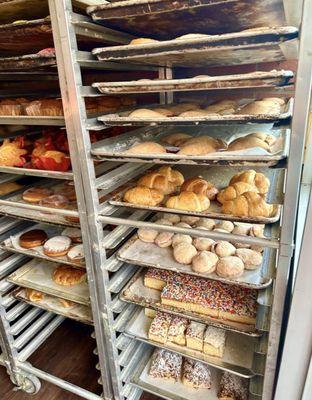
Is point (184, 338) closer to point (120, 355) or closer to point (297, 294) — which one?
point (120, 355)

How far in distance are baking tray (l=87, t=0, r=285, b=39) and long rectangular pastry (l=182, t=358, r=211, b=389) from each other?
5.00 feet

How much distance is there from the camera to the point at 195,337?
4.26 feet

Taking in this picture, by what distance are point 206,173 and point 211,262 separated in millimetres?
570

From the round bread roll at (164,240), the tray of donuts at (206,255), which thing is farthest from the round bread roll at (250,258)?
the round bread roll at (164,240)

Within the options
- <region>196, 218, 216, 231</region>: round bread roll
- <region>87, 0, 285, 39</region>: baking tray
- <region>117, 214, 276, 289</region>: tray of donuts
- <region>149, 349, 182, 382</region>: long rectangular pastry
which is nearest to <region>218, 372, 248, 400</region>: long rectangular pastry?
<region>149, 349, 182, 382</region>: long rectangular pastry

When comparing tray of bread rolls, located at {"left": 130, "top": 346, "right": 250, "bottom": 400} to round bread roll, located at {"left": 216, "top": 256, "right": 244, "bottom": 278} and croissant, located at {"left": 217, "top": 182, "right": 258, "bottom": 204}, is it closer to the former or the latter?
round bread roll, located at {"left": 216, "top": 256, "right": 244, "bottom": 278}

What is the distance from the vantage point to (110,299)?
129 centimetres

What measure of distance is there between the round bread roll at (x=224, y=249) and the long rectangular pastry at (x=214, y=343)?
1.33 feet

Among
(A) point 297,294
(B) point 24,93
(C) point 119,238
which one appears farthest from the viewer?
(B) point 24,93

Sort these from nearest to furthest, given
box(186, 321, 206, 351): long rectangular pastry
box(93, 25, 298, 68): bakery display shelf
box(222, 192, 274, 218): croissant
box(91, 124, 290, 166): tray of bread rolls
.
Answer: box(93, 25, 298, 68): bakery display shelf
box(91, 124, 290, 166): tray of bread rolls
box(222, 192, 274, 218): croissant
box(186, 321, 206, 351): long rectangular pastry

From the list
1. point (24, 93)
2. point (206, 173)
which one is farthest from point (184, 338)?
point (24, 93)

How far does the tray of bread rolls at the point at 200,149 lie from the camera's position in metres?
0.83

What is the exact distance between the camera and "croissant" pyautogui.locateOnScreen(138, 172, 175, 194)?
123 centimetres

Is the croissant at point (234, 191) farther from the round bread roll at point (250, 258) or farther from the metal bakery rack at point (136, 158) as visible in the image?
the round bread roll at point (250, 258)
